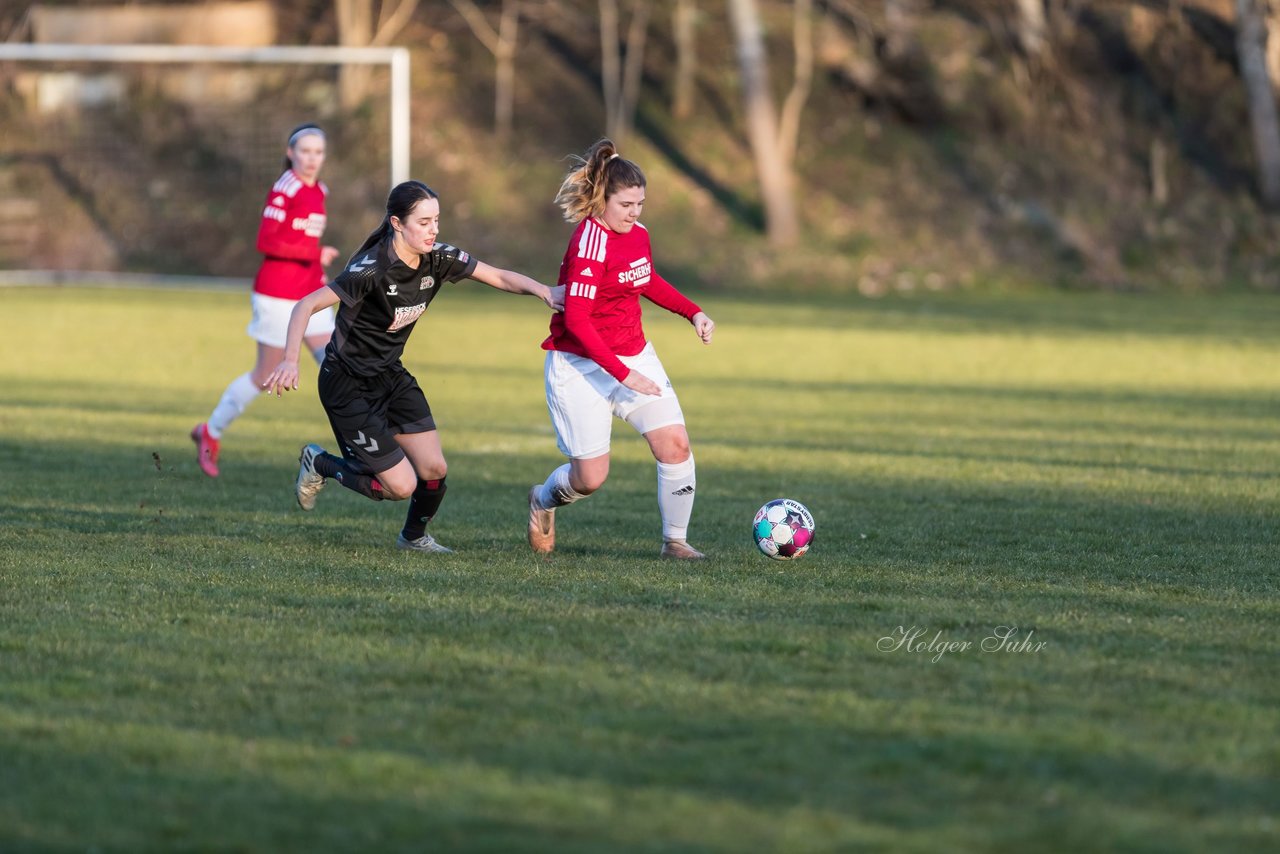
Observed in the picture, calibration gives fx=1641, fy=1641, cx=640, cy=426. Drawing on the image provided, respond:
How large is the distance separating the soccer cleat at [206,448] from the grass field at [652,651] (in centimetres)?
11

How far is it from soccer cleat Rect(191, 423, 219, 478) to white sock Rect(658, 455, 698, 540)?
152 inches

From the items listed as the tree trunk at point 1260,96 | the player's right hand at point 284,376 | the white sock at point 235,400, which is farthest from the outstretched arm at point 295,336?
the tree trunk at point 1260,96

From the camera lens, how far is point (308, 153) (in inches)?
392

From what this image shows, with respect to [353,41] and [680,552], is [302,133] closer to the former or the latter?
[680,552]

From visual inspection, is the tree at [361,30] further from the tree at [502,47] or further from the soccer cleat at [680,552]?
the soccer cleat at [680,552]

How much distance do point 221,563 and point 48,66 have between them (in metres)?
24.6

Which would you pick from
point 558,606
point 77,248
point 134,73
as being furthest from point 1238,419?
point 134,73

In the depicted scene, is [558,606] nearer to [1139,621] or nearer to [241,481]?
[1139,621]

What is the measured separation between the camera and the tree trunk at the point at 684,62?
3300 centimetres

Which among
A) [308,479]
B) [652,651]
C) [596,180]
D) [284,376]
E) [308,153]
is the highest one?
[308,153]

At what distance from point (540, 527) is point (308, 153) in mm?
3659

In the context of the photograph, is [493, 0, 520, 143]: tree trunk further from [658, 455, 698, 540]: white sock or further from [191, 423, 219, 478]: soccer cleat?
[658, 455, 698, 540]: white sock

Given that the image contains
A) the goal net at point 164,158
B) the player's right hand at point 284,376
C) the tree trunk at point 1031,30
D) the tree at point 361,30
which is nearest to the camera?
the player's right hand at point 284,376

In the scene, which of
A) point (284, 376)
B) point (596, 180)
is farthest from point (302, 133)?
point (596, 180)
